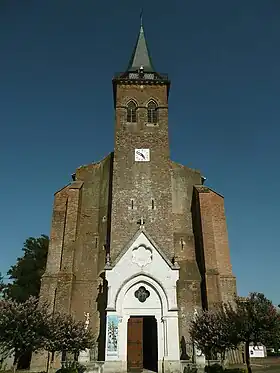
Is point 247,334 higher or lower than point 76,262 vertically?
lower

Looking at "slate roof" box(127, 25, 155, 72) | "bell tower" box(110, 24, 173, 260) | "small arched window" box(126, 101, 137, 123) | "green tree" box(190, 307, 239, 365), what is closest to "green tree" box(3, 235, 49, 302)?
"bell tower" box(110, 24, 173, 260)

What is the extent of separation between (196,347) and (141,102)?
68.3ft

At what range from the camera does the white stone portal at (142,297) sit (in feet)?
69.3

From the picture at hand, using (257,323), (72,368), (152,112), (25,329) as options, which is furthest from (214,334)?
(152,112)

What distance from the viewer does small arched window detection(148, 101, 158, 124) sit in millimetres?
31500

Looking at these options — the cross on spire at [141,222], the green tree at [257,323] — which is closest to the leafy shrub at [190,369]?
the green tree at [257,323]

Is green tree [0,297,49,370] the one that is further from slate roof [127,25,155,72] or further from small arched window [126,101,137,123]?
slate roof [127,25,155,72]

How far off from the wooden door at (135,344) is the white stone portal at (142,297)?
1.65 metres

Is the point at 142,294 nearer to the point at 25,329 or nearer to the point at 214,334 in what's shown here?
the point at 214,334

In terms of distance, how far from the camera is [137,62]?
36.8m

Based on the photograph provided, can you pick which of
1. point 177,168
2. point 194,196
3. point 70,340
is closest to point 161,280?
point 70,340

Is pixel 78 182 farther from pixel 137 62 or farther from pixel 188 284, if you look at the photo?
pixel 137 62

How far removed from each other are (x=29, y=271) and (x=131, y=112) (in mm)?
19125

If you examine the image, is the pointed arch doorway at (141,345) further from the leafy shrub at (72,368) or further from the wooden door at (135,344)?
the leafy shrub at (72,368)
